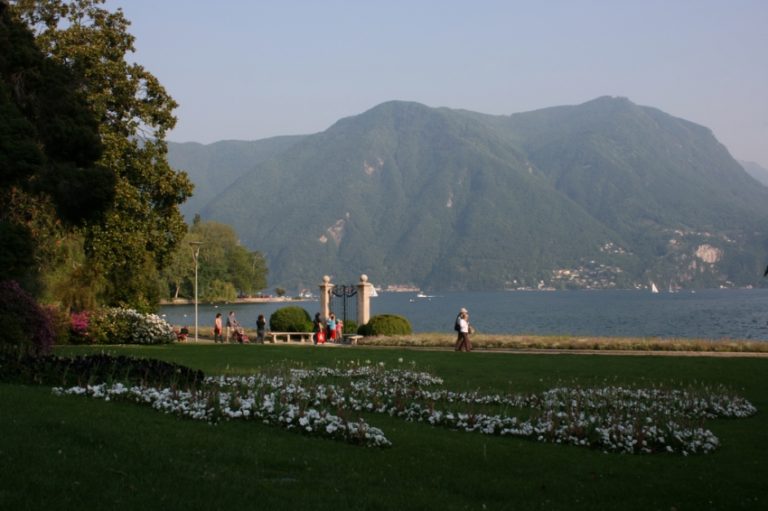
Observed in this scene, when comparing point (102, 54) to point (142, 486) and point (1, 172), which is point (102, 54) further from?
point (142, 486)

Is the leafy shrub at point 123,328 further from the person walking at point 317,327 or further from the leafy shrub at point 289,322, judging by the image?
the leafy shrub at point 289,322

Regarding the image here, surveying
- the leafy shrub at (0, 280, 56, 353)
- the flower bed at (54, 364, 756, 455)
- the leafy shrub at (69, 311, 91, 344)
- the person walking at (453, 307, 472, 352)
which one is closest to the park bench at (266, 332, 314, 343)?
→ the leafy shrub at (69, 311, 91, 344)

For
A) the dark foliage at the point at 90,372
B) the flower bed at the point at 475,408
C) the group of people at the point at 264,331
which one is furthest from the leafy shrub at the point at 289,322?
the dark foliage at the point at 90,372

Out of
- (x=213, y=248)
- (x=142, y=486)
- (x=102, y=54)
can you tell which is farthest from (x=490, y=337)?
(x=213, y=248)

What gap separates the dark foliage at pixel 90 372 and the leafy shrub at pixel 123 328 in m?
20.4

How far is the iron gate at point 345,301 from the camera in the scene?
50.1 m

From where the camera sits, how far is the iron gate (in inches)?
1971

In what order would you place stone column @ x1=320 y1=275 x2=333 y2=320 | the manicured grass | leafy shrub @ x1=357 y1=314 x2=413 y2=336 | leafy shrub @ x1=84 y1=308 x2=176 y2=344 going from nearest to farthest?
the manicured grass
leafy shrub @ x1=84 y1=308 x2=176 y2=344
leafy shrub @ x1=357 y1=314 x2=413 y2=336
stone column @ x1=320 y1=275 x2=333 y2=320

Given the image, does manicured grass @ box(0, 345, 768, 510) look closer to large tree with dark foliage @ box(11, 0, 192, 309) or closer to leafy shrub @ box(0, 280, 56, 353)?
leafy shrub @ box(0, 280, 56, 353)

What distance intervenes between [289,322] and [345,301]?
368 cm

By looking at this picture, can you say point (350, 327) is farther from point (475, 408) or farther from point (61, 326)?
point (475, 408)

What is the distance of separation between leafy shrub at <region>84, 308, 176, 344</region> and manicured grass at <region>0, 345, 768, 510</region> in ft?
76.4

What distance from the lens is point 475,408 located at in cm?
1562

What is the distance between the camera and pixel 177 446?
10.4 metres
